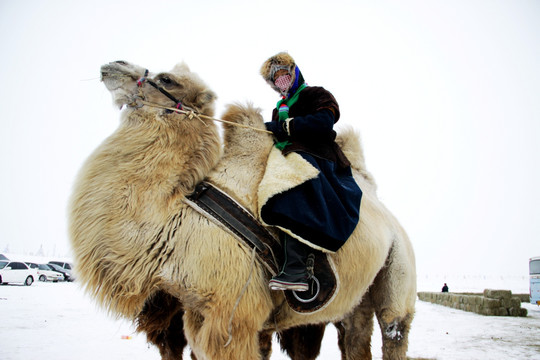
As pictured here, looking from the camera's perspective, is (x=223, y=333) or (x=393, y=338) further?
(x=393, y=338)

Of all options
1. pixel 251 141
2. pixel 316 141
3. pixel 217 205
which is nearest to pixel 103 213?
pixel 217 205

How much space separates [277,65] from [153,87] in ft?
3.70

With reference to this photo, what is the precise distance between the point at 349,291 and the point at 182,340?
153cm

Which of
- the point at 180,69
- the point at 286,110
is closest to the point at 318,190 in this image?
the point at 286,110

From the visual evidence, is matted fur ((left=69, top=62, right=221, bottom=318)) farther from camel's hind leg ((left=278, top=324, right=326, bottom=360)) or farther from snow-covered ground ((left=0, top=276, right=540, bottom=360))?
snow-covered ground ((left=0, top=276, right=540, bottom=360))

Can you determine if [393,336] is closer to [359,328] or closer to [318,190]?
[359,328]

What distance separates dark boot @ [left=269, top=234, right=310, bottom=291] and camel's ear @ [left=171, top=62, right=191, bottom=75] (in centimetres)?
163

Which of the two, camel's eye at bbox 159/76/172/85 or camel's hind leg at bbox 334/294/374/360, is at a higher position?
camel's eye at bbox 159/76/172/85

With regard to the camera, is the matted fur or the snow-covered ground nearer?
the matted fur

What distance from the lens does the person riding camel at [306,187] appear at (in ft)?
8.41

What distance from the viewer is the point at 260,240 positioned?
259 centimetres

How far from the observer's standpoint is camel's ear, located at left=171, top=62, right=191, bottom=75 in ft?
9.99

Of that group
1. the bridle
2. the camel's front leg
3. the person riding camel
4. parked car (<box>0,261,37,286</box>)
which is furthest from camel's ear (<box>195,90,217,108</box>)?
parked car (<box>0,261,37,286</box>)

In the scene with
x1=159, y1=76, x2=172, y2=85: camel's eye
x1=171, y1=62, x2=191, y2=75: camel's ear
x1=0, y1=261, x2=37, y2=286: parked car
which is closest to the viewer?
x1=159, y1=76, x2=172, y2=85: camel's eye
